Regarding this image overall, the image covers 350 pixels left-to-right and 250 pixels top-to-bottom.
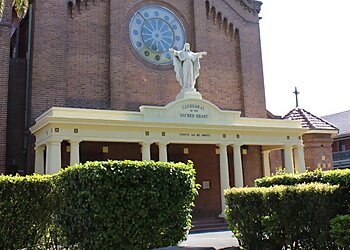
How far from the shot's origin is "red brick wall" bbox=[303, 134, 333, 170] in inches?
1099

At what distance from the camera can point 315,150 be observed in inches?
1102

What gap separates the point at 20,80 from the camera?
73.3 ft

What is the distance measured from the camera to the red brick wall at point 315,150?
27.9m

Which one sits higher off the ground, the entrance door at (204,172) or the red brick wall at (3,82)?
the red brick wall at (3,82)

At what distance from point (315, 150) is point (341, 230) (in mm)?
20260

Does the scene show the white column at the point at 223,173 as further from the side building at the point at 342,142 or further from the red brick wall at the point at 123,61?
the side building at the point at 342,142

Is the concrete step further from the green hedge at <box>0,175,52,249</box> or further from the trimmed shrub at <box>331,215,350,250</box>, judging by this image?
the trimmed shrub at <box>331,215,350,250</box>

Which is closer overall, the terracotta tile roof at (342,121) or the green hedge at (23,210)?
the green hedge at (23,210)

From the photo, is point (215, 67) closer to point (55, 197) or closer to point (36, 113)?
point (36, 113)

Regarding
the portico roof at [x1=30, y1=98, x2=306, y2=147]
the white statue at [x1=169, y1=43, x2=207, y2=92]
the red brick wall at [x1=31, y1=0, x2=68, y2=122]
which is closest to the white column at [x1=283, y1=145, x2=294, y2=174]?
the portico roof at [x1=30, y1=98, x2=306, y2=147]

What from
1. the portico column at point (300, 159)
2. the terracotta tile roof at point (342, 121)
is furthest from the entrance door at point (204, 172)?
the terracotta tile roof at point (342, 121)

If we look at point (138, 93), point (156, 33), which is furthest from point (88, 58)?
point (156, 33)

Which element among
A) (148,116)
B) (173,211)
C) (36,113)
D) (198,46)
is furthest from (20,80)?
(173,211)

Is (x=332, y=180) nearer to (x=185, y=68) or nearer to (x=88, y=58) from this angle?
(x=185, y=68)
